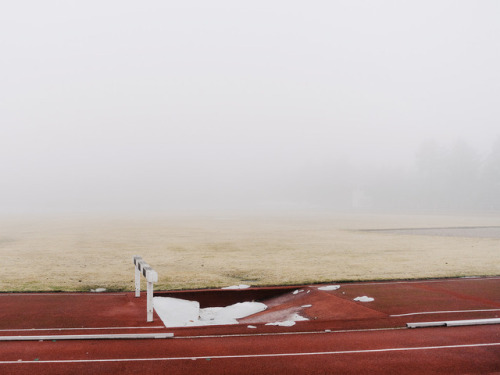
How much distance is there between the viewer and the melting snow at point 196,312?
11367 mm

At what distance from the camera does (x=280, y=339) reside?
354 inches

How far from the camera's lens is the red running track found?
24.5 feet

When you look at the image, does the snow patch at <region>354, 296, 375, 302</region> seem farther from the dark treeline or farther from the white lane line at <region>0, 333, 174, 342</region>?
the dark treeline

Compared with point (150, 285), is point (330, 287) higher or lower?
lower

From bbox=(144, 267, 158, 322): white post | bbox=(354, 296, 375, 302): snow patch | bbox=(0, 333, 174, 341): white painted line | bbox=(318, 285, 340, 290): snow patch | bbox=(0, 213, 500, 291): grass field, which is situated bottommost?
bbox=(0, 213, 500, 291): grass field

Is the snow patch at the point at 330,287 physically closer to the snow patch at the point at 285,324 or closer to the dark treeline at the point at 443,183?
the snow patch at the point at 285,324

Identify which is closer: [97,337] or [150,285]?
[97,337]

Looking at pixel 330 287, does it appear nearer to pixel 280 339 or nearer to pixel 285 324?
pixel 285 324

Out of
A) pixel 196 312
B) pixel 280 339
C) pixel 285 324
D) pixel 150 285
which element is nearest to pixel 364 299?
pixel 285 324

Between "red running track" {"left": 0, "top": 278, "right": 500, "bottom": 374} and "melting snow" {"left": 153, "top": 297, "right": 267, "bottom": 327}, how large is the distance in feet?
1.51

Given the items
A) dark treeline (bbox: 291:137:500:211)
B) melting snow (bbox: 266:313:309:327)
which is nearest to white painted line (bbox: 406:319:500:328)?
melting snow (bbox: 266:313:309:327)

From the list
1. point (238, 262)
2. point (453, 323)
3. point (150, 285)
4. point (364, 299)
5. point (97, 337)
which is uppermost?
point (150, 285)

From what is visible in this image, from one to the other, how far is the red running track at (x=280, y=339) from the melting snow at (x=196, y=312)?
46cm

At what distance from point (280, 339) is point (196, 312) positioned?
12.8 feet
